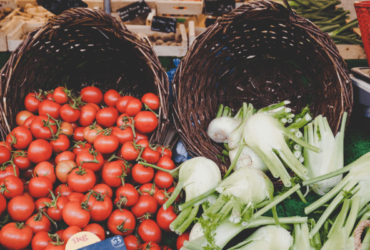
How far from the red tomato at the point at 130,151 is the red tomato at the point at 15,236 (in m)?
0.48

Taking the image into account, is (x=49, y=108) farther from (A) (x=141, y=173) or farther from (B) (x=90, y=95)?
(A) (x=141, y=173)

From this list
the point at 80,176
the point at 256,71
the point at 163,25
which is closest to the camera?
the point at 80,176

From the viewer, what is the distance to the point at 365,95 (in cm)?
156

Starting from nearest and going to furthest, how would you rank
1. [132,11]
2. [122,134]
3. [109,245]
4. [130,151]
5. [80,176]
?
[109,245]
[80,176]
[130,151]
[122,134]
[132,11]

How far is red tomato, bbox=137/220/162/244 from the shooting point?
112 centimetres

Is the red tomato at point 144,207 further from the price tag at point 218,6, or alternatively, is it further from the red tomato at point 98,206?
the price tag at point 218,6

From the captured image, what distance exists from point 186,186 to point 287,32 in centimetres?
102

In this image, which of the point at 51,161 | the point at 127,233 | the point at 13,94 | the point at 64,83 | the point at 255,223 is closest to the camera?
the point at 255,223

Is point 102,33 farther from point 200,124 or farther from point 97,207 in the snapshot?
point 97,207

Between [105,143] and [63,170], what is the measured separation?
0.22 meters

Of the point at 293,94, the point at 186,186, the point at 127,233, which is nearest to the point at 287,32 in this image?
the point at 293,94

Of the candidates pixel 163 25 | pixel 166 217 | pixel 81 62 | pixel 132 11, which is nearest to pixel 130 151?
pixel 166 217

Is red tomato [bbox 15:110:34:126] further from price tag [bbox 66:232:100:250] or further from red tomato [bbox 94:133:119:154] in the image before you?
price tag [bbox 66:232:100:250]

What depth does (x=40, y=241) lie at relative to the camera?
1.00 m
